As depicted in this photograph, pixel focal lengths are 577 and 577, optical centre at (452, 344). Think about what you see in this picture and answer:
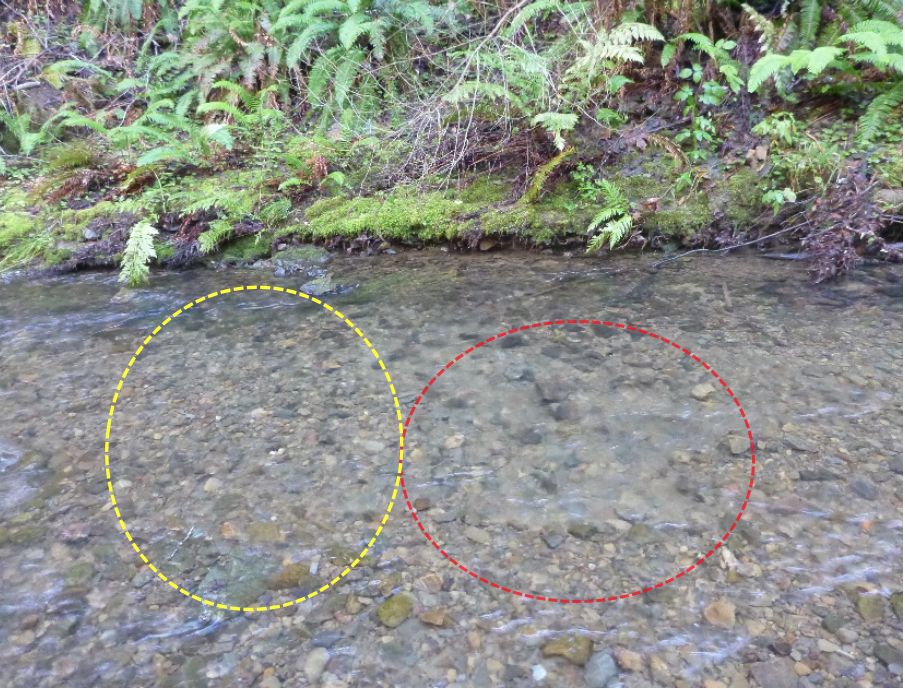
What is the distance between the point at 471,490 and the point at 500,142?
4544mm

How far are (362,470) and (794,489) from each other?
253 cm

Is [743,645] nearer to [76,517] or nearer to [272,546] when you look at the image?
[272,546]

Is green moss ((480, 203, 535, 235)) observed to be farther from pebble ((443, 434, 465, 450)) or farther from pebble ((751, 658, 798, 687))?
pebble ((751, 658, 798, 687))

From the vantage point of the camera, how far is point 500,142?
6.64 m

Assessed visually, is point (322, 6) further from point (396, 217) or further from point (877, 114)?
point (877, 114)

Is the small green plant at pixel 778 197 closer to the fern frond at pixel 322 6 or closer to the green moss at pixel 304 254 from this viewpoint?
the green moss at pixel 304 254

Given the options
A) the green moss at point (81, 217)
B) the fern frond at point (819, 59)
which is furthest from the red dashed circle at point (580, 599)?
the green moss at point (81, 217)

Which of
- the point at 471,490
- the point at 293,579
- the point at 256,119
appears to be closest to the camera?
the point at 293,579

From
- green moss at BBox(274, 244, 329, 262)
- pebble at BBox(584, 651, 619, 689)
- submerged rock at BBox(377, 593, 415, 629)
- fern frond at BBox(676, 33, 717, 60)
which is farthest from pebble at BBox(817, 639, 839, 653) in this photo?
fern frond at BBox(676, 33, 717, 60)

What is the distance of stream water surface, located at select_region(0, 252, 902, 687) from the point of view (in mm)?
2561

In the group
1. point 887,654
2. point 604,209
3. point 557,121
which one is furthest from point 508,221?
point 887,654

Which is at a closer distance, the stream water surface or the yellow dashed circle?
the stream water surface

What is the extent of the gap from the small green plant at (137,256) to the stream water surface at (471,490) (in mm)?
670

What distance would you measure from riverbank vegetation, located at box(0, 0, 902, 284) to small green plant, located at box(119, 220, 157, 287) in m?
0.02
